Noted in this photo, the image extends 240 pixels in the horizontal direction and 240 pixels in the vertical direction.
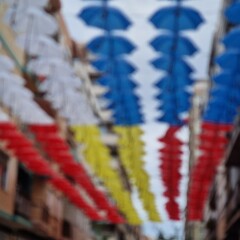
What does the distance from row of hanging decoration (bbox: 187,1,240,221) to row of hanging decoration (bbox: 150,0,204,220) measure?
48 centimetres

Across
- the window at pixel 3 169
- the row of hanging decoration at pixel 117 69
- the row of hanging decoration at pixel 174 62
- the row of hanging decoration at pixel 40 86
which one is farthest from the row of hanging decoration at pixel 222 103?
the window at pixel 3 169

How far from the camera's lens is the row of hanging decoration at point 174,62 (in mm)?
7602

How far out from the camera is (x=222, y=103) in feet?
33.8

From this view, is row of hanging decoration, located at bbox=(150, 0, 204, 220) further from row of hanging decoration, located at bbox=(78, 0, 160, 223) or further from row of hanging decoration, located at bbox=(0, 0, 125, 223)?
row of hanging decoration, located at bbox=(0, 0, 125, 223)

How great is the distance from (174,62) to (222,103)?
6.75ft

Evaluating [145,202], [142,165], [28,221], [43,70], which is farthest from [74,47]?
[43,70]

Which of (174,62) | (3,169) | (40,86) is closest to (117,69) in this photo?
(174,62)

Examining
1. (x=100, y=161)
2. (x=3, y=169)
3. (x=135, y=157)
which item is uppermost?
(x=3, y=169)

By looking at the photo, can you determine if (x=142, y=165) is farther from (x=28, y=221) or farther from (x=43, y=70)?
(x=28, y=221)

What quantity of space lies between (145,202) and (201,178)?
2.34 m

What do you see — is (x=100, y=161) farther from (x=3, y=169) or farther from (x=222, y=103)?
(x=3, y=169)

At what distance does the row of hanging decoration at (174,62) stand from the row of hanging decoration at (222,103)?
48 cm

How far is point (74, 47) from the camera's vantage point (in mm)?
35062

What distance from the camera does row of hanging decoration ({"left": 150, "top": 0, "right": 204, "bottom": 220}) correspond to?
7602 mm
